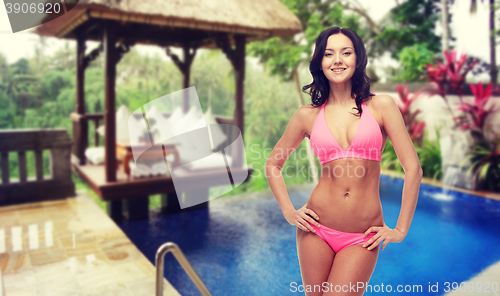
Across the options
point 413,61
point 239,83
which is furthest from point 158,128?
point 413,61

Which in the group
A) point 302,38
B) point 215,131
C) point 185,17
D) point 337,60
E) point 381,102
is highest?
point 302,38

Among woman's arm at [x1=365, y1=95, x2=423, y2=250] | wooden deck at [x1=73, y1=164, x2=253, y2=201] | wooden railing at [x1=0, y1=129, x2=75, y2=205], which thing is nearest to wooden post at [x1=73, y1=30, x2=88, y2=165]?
wooden deck at [x1=73, y1=164, x2=253, y2=201]

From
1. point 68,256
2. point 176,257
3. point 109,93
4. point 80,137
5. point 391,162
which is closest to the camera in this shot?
point 176,257

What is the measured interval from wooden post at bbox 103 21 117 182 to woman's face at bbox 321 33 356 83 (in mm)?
3766

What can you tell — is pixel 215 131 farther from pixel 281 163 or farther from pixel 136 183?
pixel 281 163

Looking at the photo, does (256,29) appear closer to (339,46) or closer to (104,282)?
(104,282)

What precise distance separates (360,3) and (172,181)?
9.04 m

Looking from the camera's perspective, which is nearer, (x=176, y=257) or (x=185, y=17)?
(x=176, y=257)

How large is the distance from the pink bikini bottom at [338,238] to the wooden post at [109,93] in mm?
3723

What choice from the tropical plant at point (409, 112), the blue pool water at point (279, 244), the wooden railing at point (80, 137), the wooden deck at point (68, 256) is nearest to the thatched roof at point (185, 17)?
the wooden railing at point (80, 137)

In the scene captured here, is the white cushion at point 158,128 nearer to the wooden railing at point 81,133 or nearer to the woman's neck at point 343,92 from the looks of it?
the wooden railing at point 81,133

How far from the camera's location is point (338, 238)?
1330 mm

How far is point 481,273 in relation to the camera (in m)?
3.21

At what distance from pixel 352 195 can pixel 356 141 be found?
20 centimetres
